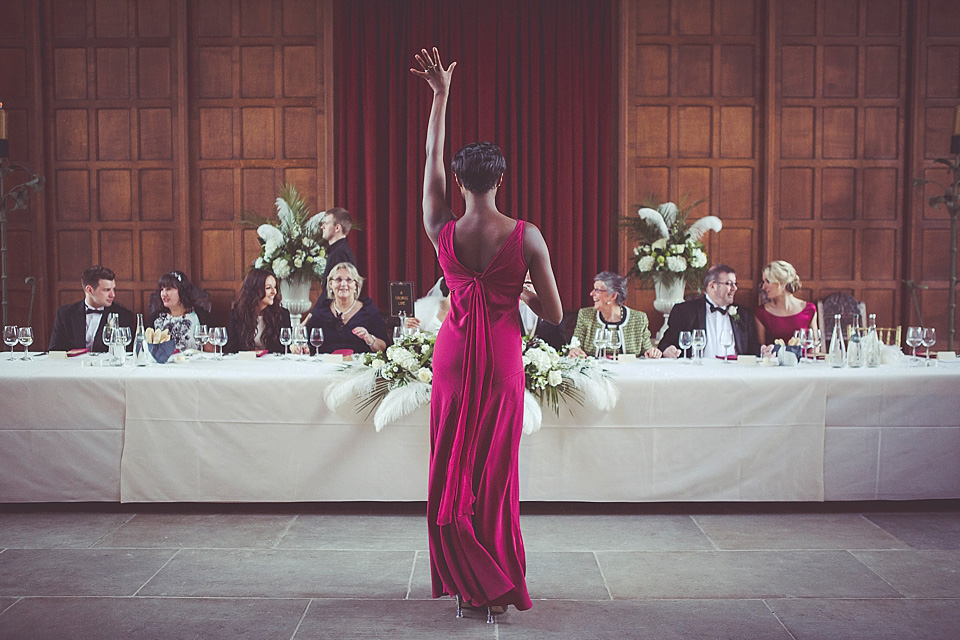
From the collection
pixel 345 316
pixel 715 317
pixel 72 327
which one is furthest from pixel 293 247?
pixel 715 317

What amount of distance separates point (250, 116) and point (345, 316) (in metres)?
2.76

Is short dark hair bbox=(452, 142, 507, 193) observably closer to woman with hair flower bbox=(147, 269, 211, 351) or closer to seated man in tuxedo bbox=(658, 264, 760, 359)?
seated man in tuxedo bbox=(658, 264, 760, 359)

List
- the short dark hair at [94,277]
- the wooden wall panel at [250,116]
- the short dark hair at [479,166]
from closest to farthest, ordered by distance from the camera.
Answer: the short dark hair at [479,166] → the short dark hair at [94,277] → the wooden wall panel at [250,116]

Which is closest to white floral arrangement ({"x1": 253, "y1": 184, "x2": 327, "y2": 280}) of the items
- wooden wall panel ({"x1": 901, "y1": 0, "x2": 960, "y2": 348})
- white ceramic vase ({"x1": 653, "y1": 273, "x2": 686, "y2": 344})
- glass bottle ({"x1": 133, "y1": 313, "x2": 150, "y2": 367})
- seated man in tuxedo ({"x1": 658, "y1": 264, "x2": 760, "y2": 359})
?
glass bottle ({"x1": 133, "y1": 313, "x2": 150, "y2": 367})

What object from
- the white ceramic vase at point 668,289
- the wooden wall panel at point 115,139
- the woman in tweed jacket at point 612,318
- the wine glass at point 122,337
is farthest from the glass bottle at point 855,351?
the wooden wall panel at point 115,139

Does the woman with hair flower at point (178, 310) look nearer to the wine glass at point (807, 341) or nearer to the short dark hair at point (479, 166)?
the short dark hair at point (479, 166)

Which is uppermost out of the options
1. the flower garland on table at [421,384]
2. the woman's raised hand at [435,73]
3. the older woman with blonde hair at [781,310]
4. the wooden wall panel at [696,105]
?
the wooden wall panel at [696,105]

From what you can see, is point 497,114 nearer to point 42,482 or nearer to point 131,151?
point 131,151

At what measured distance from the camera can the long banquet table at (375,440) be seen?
13.2 ft

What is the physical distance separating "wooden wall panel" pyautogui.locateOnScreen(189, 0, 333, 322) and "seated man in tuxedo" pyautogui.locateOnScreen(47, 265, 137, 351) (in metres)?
1.82

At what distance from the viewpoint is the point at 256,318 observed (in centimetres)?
577

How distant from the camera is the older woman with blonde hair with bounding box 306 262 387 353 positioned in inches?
207

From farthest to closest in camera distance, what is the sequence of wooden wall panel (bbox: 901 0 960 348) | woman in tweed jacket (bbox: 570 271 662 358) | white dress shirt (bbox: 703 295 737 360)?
wooden wall panel (bbox: 901 0 960 348)
white dress shirt (bbox: 703 295 737 360)
woman in tweed jacket (bbox: 570 271 662 358)

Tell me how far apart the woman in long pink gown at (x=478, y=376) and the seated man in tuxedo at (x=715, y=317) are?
2.60 m
